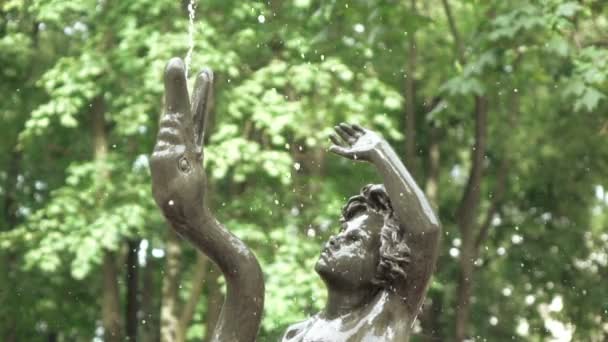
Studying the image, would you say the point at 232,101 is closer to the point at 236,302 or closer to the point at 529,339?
the point at 529,339

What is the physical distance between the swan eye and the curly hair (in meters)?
0.76

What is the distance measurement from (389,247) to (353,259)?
16 cm

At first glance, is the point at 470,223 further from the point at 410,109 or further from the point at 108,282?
the point at 108,282

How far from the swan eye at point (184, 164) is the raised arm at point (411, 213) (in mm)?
582

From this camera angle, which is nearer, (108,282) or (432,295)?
(108,282)

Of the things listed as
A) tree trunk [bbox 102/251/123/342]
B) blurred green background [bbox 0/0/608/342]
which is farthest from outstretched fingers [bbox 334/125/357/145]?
tree trunk [bbox 102/251/123/342]

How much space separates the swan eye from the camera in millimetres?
5070

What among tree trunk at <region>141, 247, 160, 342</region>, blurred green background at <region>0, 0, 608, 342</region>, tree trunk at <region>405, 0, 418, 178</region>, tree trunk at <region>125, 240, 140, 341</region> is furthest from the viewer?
tree trunk at <region>141, 247, 160, 342</region>

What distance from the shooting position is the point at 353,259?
528 centimetres

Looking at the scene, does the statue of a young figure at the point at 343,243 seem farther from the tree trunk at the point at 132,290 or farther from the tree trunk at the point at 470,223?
the tree trunk at the point at 132,290

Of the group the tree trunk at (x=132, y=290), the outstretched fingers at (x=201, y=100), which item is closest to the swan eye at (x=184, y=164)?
the outstretched fingers at (x=201, y=100)

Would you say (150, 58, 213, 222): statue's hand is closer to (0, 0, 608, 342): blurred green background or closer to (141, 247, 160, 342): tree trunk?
(0, 0, 608, 342): blurred green background

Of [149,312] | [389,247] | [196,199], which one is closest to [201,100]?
[196,199]

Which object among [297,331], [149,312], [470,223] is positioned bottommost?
[149,312]
